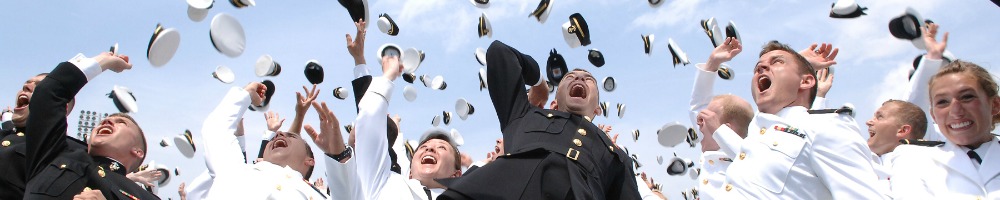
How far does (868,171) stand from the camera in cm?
405

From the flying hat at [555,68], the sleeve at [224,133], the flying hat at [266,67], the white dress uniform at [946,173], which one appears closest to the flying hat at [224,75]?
the flying hat at [266,67]

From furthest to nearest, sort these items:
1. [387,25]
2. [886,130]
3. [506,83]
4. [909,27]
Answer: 1. [387,25]
2. [909,27]
3. [886,130]
4. [506,83]

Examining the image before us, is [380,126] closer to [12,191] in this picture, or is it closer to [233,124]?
[233,124]

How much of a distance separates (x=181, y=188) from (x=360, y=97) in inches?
259

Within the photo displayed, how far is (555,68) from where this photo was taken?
215 inches

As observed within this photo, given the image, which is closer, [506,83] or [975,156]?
[975,156]

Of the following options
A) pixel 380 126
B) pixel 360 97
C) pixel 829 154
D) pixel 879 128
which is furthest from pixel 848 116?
pixel 360 97

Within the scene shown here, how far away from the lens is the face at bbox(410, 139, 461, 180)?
605cm

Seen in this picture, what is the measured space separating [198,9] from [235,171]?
3.03m

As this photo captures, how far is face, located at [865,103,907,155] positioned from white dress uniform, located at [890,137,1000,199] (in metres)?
1.04

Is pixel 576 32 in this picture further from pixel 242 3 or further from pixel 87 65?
pixel 87 65

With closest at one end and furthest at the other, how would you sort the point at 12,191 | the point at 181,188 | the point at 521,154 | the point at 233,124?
the point at 521,154 → the point at 12,191 → the point at 233,124 → the point at 181,188

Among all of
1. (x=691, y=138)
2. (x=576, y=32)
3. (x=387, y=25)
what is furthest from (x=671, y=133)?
(x=387, y=25)

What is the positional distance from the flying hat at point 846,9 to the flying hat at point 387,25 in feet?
17.1
